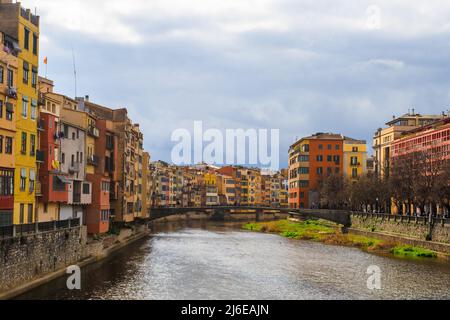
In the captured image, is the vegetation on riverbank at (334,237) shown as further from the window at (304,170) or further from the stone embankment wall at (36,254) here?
the stone embankment wall at (36,254)

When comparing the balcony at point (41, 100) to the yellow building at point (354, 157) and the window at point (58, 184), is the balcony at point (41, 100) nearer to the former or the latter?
the window at point (58, 184)

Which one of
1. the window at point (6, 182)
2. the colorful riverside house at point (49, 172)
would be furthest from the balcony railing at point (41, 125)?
the window at point (6, 182)

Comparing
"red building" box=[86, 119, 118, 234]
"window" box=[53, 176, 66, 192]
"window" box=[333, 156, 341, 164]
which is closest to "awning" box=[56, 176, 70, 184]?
"window" box=[53, 176, 66, 192]

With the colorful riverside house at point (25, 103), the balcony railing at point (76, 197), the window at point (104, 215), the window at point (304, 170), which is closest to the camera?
the colorful riverside house at point (25, 103)

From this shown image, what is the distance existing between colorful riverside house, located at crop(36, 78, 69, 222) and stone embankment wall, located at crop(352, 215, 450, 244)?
40406 mm

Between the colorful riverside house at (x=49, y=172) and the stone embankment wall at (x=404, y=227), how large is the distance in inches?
1591

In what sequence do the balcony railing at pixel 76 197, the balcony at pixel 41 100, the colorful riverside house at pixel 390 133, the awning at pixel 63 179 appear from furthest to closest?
the colorful riverside house at pixel 390 133 → the balcony railing at pixel 76 197 → the awning at pixel 63 179 → the balcony at pixel 41 100

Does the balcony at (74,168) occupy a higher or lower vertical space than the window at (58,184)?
higher

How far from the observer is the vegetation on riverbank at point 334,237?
68125 millimetres

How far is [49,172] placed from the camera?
175 feet

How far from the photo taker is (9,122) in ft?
145
